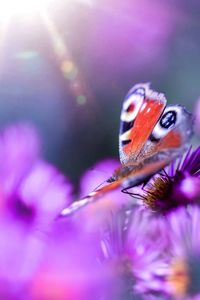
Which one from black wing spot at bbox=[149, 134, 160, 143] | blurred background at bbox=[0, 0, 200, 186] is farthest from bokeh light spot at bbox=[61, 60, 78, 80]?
black wing spot at bbox=[149, 134, 160, 143]

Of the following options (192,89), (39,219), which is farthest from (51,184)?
(192,89)

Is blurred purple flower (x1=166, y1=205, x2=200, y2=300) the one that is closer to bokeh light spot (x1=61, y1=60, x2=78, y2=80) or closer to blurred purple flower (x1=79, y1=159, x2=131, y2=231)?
blurred purple flower (x1=79, y1=159, x2=131, y2=231)

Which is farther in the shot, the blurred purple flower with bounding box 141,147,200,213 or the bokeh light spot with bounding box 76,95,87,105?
the bokeh light spot with bounding box 76,95,87,105

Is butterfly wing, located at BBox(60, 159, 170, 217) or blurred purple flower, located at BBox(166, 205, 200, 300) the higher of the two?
butterfly wing, located at BBox(60, 159, 170, 217)

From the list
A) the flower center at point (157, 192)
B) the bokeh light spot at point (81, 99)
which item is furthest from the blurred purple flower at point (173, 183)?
the bokeh light spot at point (81, 99)

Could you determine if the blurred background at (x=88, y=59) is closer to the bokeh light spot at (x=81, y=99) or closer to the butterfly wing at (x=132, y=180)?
the bokeh light spot at (x=81, y=99)

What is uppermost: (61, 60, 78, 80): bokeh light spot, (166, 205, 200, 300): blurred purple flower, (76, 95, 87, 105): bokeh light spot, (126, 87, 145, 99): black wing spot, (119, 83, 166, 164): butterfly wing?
(61, 60, 78, 80): bokeh light spot
